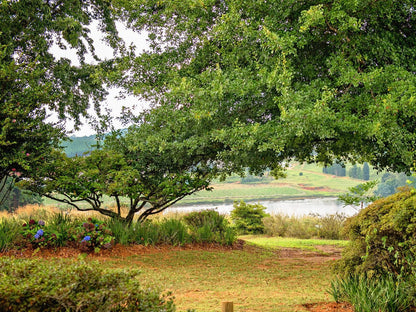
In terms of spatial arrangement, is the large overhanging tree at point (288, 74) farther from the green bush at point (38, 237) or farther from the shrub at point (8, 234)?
the shrub at point (8, 234)

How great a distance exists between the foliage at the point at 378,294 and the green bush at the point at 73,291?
256 centimetres

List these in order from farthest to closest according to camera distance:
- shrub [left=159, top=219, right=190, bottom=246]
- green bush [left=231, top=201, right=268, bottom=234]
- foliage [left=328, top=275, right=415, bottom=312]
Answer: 1. green bush [left=231, top=201, right=268, bottom=234]
2. shrub [left=159, top=219, right=190, bottom=246]
3. foliage [left=328, top=275, right=415, bottom=312]

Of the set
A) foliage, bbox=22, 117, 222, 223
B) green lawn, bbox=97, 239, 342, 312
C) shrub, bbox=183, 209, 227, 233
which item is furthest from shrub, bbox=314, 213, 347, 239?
foliage, bbox=22, 117, 222, 223

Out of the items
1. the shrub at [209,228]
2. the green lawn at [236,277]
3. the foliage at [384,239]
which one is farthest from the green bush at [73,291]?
the shrub at [209,228]

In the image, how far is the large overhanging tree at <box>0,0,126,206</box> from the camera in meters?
9.89

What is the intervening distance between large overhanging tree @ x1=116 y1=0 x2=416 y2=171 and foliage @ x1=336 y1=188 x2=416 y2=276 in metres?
3.27

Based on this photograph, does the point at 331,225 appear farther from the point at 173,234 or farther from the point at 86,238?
the point at 86,238

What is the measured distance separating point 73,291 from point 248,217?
14380 mm

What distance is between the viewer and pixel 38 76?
1139 centimetres

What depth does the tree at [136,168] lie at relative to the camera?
10242mm

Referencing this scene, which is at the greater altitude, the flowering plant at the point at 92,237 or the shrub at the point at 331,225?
the flowering plant at the point at 92,237

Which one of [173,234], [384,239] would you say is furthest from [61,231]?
[384,239]

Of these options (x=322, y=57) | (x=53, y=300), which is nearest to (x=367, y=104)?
(x=322, y=57)

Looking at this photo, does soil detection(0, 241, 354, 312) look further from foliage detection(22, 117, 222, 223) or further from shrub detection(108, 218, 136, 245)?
foliage detection(22, 117, 222, 223)
